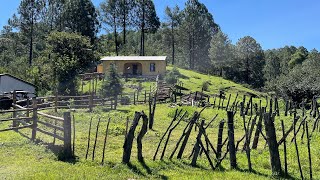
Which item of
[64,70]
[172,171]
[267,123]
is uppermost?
[64,70]

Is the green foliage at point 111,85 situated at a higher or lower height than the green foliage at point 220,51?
lower

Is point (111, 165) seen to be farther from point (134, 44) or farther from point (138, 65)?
point (134, 44)

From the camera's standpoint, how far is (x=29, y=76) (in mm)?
46750

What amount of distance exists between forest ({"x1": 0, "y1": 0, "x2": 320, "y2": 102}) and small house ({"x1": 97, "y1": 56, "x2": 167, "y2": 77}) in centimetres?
396

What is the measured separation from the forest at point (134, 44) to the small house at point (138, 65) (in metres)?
3.96

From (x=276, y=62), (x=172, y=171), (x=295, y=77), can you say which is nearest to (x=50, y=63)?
(x=295, y=77)

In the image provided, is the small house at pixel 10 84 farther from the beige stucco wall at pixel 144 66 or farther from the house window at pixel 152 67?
the house window at pixel 152 67

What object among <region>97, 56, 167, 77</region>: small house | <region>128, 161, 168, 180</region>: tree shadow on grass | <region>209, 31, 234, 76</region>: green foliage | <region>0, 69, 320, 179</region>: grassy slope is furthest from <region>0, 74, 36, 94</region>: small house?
<region>209, 31, 234, 76</region>: green foliage

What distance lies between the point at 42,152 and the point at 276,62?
75.2m

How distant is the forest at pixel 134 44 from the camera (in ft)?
146

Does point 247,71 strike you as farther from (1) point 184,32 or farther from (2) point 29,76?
(2) point 29,76

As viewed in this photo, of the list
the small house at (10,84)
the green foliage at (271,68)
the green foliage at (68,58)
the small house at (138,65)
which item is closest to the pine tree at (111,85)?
the green foliage at (68,58)

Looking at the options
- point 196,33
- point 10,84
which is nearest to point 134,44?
point 196,33

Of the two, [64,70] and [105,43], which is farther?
[105,43]
